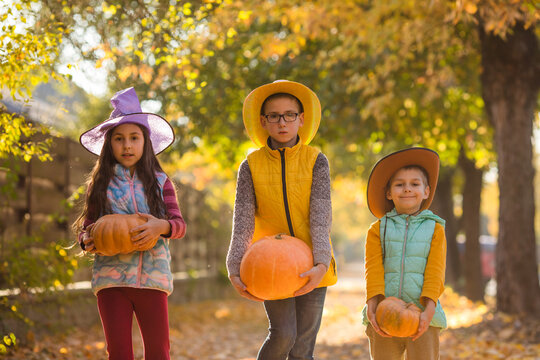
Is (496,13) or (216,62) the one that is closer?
(496,13)

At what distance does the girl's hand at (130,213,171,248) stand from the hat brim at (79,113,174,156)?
0.63m

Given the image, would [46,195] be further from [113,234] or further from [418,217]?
[418,217]

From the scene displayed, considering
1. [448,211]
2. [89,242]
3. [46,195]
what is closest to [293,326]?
[89,242]

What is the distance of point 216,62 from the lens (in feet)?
34.1

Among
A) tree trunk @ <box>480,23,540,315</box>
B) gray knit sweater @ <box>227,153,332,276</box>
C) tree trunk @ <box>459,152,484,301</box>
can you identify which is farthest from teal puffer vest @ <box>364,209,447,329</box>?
tree trunk @ <box>459,152,484,301</box>

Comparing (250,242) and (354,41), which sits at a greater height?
(354,41)

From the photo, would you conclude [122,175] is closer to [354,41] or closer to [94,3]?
[94,3]

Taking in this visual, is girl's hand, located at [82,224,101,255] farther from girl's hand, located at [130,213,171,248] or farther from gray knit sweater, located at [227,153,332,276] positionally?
gray knit sweater, located at [227,153,332,276]

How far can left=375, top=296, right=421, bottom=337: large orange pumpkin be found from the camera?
11.3ft

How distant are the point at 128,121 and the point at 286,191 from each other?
1.07 metres

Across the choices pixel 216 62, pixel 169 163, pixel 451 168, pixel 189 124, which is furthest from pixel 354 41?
pixel 451 168

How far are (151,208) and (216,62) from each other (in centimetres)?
691

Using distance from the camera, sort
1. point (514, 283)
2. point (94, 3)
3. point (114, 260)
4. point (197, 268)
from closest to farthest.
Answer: point (114, 260)
point (94, 3)
point (514, 283)
point (197, 268)

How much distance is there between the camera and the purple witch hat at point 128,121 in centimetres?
393
